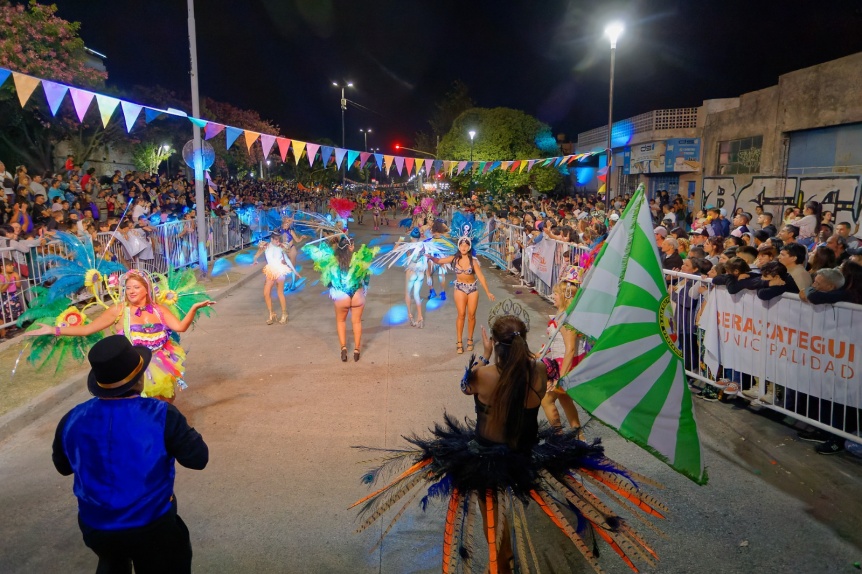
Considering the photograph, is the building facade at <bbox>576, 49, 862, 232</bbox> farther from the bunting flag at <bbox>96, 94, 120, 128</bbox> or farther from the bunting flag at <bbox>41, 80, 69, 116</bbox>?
the bunting flag at <bbox>41, 80, 69, 116</bbox>

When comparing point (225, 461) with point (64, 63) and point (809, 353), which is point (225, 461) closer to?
point (809, 353)

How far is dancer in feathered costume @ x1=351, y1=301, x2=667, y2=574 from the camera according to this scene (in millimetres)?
2949

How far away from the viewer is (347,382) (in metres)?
6.94

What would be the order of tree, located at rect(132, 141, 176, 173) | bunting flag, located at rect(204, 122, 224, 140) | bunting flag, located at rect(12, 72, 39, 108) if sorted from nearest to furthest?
bunting flag, located at rect(12, 72, 39, 108) → bunting flag, located at rect(204, 122, 224, 140) → tree, located at rect(132, 141, 176, 173)

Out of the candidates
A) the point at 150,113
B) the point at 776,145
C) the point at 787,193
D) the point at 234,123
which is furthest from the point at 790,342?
the point at 234,123

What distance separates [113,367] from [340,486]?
2.40 m

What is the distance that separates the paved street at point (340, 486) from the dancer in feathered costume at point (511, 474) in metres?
0.72

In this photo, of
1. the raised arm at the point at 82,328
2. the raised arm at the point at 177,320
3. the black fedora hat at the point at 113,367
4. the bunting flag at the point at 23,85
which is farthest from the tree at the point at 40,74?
the black fedora hat at the point at 113,367

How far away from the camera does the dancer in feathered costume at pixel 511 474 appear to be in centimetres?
295

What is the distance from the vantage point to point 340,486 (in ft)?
14.8

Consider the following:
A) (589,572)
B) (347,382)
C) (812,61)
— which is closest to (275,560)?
(589,572)

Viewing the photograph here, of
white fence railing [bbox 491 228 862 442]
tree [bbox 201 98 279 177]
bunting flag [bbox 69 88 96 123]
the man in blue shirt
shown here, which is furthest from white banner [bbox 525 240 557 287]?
tree [bbox 201 98 279 177]

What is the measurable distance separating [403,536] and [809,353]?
3.87 metres

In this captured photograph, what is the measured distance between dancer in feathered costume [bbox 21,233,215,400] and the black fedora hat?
99.4 inches
